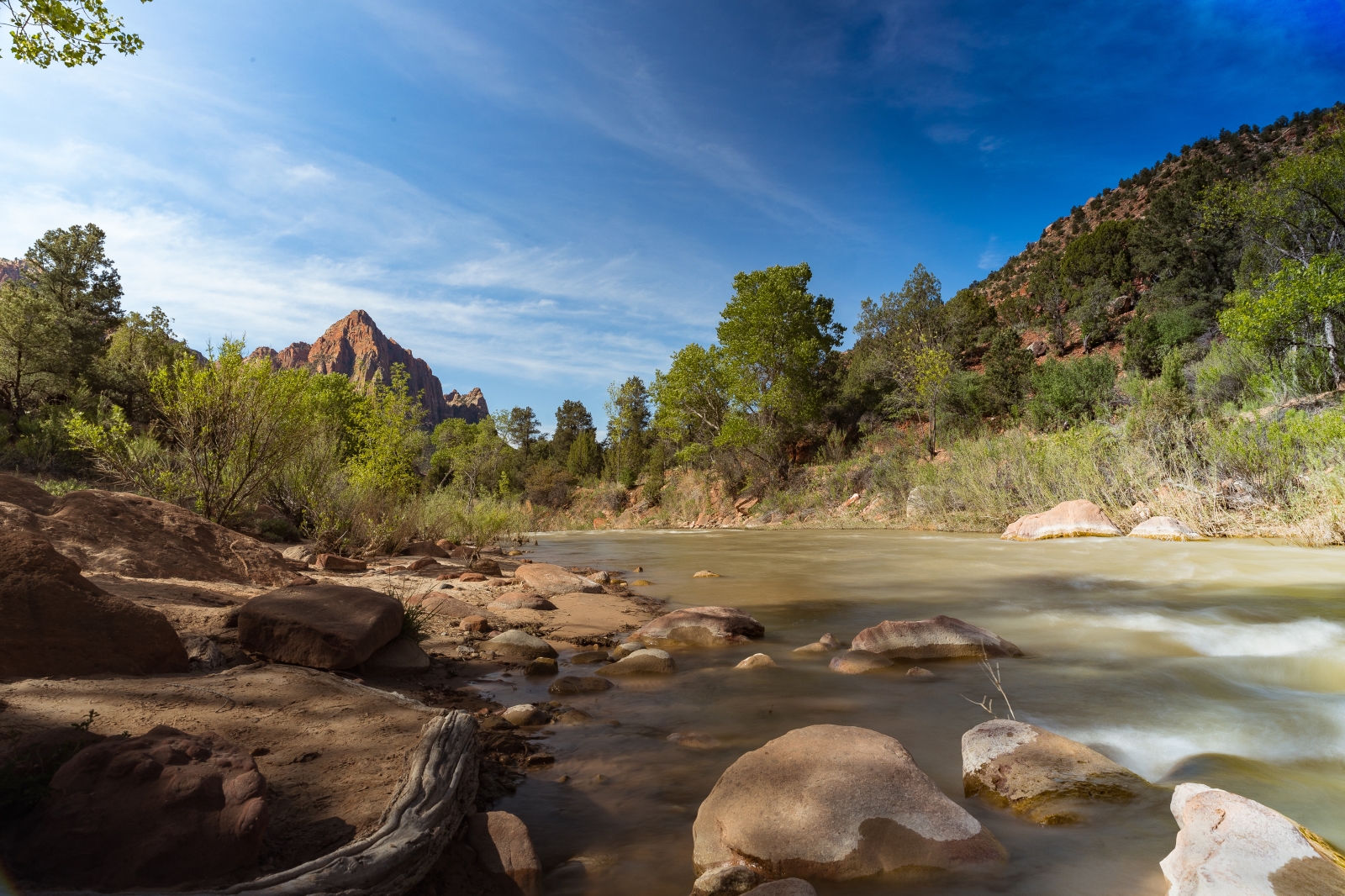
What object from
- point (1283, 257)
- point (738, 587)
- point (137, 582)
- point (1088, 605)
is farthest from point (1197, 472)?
point (137, 582)

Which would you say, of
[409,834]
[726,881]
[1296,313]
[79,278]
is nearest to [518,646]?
[409,834]

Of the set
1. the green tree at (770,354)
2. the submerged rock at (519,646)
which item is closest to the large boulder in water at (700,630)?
the submerged rock at (519,646)

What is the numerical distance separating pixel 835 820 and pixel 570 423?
5541cm

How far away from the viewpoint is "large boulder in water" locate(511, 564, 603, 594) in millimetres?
7953

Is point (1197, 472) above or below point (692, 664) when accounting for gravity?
above

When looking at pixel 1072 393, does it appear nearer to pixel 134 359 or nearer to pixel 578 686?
pixel 578 686

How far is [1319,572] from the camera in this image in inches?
262

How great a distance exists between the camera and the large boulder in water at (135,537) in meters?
4.46

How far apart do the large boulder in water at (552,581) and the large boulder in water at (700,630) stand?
2.33m

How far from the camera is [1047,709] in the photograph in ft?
11.9

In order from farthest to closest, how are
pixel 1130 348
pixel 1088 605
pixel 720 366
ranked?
pixel 720 366, pixel 1130 348, pixel 1088 605

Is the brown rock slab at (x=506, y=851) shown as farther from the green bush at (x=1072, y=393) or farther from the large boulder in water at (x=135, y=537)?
the green bush at (x=1072, y=393)

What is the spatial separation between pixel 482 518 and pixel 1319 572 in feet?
43.9

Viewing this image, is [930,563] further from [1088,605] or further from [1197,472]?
[1197,472]
